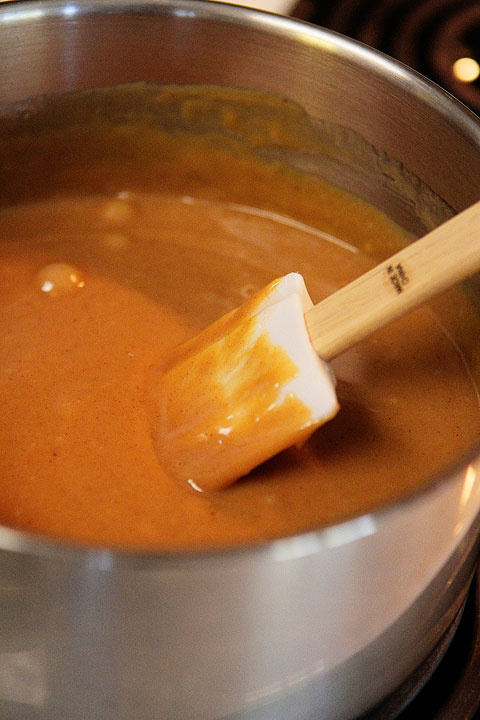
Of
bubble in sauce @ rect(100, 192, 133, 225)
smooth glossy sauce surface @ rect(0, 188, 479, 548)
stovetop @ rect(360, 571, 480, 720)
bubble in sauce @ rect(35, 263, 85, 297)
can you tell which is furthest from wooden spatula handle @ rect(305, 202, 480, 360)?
bubble in sauce @ rect(100, 192, 133, 225)

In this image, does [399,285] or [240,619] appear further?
[399,285]

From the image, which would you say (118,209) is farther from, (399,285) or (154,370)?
(399,285)

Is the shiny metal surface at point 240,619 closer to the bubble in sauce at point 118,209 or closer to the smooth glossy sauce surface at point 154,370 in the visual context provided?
the smooth glossy sauce surface at point 154,370

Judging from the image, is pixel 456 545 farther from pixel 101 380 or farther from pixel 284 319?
pixel 101 380

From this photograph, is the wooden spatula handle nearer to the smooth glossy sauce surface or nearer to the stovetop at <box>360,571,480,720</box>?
the smooth glossy sauce surface

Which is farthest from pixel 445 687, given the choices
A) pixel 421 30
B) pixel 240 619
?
pixel 421 30

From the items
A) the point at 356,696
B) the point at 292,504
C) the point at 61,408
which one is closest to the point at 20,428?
the point at 61,408

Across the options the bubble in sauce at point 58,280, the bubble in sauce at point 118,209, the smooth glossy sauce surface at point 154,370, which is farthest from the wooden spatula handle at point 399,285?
the bubble in sauce at point 118,209
